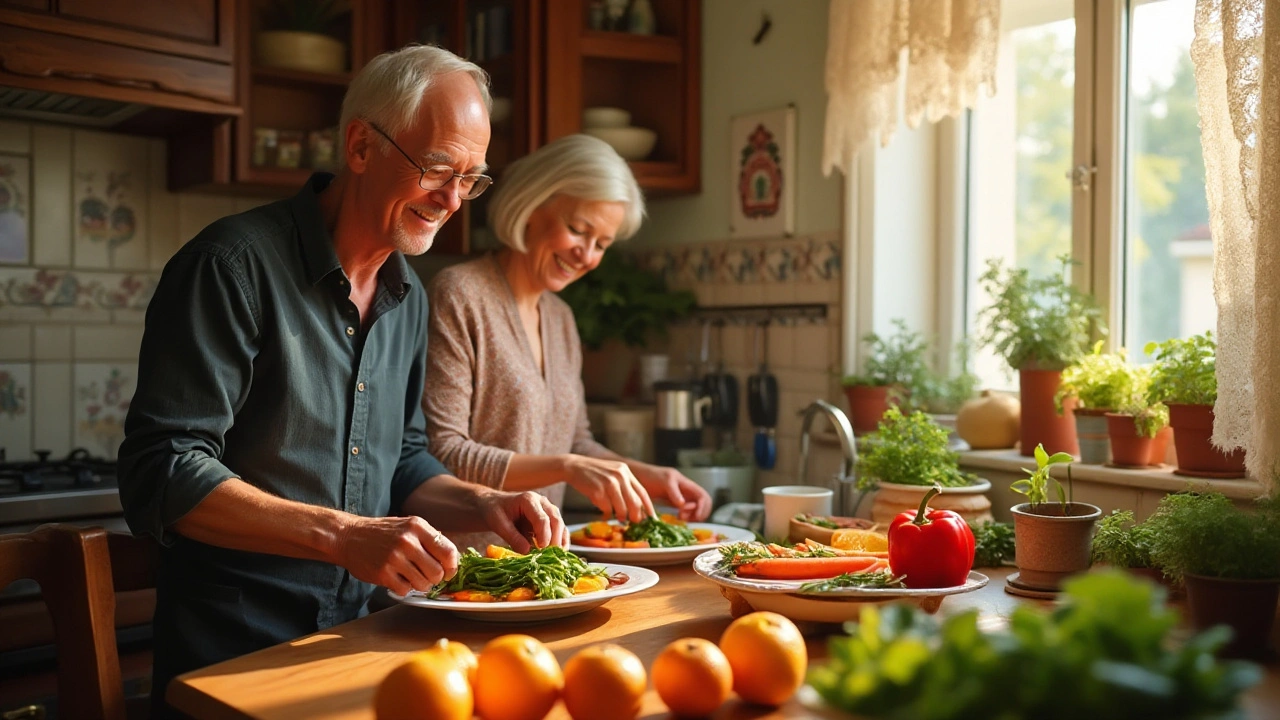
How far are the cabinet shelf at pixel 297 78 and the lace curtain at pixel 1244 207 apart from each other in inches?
99.0

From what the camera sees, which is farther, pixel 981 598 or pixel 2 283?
Result: pixel 2 283

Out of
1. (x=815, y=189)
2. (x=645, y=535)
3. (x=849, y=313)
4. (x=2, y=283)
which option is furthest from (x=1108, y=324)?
(x=2, y=283)

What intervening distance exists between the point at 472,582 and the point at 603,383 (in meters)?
2.36

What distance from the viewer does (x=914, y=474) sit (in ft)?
7.22

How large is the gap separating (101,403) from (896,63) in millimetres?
2511

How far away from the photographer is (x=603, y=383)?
3918mm

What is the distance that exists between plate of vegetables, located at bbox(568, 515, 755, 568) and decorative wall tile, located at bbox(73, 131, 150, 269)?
2.02 metres

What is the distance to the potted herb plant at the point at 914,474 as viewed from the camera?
2158 mm

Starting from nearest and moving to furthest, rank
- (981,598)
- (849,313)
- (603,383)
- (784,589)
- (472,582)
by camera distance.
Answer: (784,589) < (472,582) < (981,598) < (849,313) < (603,383)

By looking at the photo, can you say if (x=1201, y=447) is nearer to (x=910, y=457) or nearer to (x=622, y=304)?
(x=910, y=457)

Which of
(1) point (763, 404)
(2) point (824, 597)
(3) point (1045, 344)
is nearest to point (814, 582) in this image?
(2) point (824, 597)

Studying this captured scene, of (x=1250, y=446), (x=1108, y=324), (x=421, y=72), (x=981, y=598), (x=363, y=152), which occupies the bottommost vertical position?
(x=981, y=598)

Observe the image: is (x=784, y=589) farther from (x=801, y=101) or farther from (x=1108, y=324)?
(x=801, y=101)

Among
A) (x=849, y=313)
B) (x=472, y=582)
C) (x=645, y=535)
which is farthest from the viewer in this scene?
(x=849, y=313)
